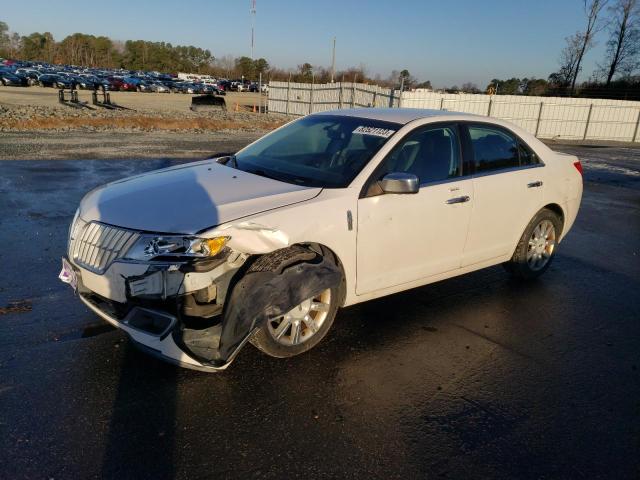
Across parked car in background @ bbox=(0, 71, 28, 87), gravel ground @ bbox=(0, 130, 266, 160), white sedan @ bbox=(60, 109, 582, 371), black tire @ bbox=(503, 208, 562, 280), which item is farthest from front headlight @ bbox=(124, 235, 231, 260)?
parked car in background @ bbox=(0, 71, 28, 87)

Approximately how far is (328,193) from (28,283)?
300 cm

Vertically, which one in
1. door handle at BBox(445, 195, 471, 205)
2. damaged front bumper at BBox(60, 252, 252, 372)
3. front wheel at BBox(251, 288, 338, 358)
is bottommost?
front wheel at BBox(251, 288, 338, 358)

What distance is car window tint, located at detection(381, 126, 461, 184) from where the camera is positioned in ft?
A: 13.8

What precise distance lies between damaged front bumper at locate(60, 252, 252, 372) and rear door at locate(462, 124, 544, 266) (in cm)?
240

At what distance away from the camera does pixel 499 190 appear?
4.80m

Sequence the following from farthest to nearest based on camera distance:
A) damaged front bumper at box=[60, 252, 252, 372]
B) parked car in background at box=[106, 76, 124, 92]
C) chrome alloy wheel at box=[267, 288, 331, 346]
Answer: parked car in background at box=[106, 76, 124, 92] < chrome alloy wheel at box=[267, 288, 331, 346] < damaged front bumper at box=[60, 252, 252, 372]

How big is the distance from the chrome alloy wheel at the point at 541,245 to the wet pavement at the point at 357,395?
1.40 feet

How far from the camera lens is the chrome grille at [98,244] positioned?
3.29 metres

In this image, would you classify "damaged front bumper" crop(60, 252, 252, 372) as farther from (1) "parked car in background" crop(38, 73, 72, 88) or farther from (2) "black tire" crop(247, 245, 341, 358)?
(1) "parked car in background" crop(38, 73, 72, 88)

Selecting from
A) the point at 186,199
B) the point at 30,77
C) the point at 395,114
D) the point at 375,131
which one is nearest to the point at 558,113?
the point at 395,114

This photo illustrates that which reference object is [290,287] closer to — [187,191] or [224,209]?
[224,209]

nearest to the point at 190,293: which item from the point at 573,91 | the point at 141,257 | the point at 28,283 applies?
the point at 141,257

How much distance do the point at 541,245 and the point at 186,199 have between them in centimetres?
381

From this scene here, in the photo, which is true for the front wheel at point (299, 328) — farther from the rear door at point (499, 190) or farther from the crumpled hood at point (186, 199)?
the rear door at point (499, 190)
